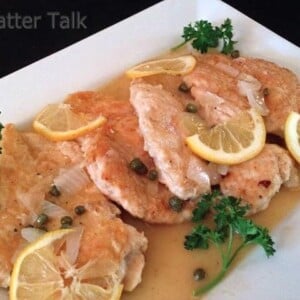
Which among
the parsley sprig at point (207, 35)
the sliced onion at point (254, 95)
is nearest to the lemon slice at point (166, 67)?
the parsley sprig at point (207, 35)

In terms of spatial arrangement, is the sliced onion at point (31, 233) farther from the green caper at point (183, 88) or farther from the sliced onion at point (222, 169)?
the green caper at point (183, 88)

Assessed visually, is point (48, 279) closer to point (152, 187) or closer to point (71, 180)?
point (71, 180)

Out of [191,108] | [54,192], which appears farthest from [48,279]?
[191,108]

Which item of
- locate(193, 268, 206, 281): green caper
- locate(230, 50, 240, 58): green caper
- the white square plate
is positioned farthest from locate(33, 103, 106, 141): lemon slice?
locate(230, 50, 240, 58): green caper

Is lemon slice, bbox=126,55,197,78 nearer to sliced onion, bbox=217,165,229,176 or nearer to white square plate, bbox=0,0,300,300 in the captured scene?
white square plate, bbox=0,0,300,300

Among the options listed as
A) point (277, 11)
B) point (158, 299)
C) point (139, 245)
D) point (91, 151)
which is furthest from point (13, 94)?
point (277, 11)

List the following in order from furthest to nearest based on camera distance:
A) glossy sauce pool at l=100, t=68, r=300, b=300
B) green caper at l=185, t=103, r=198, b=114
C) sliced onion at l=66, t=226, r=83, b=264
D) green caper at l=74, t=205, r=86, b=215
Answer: green caper at l=185, t=103, r=198, b=114
green caper at l=74, t=205, r=86, b=215
glossy sauce pool at l=100, t=68, r=300, b=300
sliced onion at l=66, t=226, r=83, b=264
